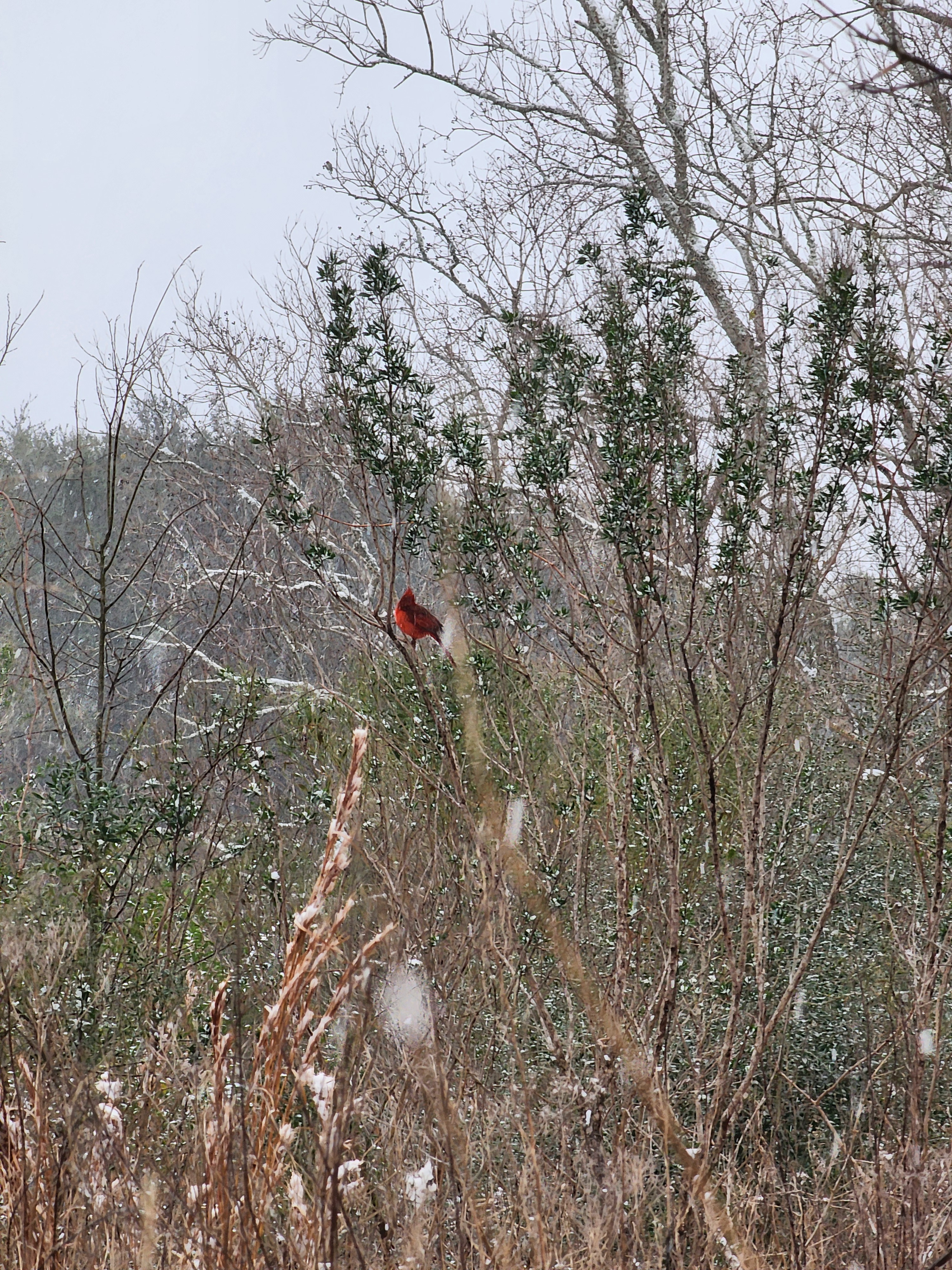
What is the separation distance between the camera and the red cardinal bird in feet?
12.4

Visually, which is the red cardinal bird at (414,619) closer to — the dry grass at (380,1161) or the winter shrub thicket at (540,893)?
the winter shrub thicket at (540,893)

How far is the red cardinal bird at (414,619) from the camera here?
12.4 ft

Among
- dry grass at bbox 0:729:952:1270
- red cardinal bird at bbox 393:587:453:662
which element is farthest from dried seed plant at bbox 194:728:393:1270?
red cardinal bird at bbox 393:587:453:662

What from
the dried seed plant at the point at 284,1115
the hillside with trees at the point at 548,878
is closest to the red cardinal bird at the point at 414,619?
the hillside with trees at the point at 548,878

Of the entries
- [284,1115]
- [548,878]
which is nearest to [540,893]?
[548,878]

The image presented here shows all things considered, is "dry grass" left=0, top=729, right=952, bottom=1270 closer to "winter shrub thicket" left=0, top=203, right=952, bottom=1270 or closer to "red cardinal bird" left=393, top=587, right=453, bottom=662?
"winter shrub thicket" left=0, top=203, right=952, bottom=1270

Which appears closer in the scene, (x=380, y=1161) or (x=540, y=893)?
(x=380, y=1161)

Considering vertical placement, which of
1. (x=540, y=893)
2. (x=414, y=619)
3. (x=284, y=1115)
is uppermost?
(x=414, y=619)

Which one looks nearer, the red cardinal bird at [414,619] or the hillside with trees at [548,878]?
the hillside with trees at [548,878]

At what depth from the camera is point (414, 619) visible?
12.7ft

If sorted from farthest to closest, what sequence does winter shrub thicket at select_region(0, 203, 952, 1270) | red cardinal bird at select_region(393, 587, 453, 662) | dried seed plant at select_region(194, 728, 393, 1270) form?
1. red cardinal bird at select_region(393, 587, 453, 662)
2. winter shrub thicket at select_region(0, 203, 952, 1270)
3. dried seed plant at select_region(194, 728, 393, 1270)

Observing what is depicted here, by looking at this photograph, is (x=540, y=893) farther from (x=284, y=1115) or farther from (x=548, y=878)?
(x=284, y=1115)

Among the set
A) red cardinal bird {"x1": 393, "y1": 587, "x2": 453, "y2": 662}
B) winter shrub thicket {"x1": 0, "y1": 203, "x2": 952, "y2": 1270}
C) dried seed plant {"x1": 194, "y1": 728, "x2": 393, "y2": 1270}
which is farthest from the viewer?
red cardinal bird {"x1": 393, "y1": 587, "x2": 453, "y2": 662}

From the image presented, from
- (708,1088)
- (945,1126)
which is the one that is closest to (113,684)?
(708,1088)
